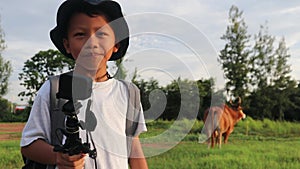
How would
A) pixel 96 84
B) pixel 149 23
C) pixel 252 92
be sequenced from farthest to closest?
1. pixel 252 92
2. pixel 96 84
3. pixel 149 23

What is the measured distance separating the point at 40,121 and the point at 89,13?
0.28 meters

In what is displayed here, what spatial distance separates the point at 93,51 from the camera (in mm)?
1013

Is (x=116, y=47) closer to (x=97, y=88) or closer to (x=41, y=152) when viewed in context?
→ (x=97, y=88)

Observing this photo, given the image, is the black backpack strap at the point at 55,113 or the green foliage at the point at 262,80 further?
the green foliage at the point at 262,80

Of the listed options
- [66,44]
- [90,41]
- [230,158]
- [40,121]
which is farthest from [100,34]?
[230,158]

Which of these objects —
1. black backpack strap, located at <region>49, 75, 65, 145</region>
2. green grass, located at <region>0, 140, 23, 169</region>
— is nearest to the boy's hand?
black backpack strap, located at <region>49, 75, 65, 145</region>

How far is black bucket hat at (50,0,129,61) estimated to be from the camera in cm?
107

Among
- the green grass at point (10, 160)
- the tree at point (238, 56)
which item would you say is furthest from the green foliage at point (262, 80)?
the green grass at point (10, 160)

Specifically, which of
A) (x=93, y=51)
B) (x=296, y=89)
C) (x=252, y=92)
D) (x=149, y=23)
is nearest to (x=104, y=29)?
(x=93, y=51)

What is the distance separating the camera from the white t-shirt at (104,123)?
3.34 ft

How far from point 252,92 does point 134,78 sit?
1336 centimetres

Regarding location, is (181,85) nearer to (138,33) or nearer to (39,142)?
(138,33)

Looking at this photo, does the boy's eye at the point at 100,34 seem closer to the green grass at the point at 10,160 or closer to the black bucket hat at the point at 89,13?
the black bucket hat at the point at 89,13

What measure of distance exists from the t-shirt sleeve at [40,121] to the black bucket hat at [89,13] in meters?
0.16
